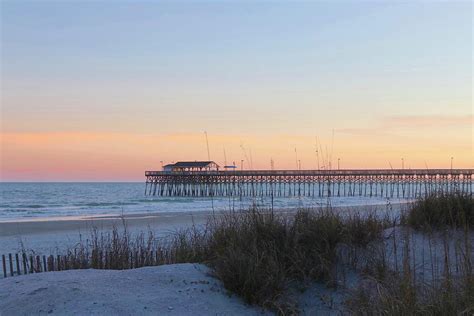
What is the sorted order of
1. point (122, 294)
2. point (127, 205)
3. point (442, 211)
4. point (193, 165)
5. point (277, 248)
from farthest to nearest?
1. point (193, 165)
2. point (127, 205)
3. point (442, 211)
4. point (277, 248)
5. point (122, 294)

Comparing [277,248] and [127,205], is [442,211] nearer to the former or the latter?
[277,248]

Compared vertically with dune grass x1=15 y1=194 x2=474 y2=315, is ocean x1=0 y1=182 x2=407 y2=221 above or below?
below

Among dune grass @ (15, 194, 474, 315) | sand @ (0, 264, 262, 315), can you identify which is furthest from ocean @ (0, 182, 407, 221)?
sand @ (0, 264, 262, 315)

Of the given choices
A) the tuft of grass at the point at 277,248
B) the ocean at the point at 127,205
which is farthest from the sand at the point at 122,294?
the ocean at the point at 127,205

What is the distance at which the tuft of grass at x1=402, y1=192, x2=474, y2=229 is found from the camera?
30.8 ft

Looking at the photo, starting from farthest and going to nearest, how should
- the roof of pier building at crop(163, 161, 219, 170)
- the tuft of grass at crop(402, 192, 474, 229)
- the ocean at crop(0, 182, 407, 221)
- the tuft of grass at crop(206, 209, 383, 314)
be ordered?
the roof of pier building at crop(163, 161, 219, 170)
the ocean at crop(0, 182, 407, 221)
the tuft of grass at crop(402, 192, 474, 229)
the tuft of grass at crop(206, 209, 383, 314)

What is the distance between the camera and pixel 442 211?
31.6ft

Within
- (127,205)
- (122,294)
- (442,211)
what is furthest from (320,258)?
(127,205)

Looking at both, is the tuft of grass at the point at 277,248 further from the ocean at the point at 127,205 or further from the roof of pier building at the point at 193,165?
the roof of pier building at the point at 193,165

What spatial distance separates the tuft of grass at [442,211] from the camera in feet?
30.8

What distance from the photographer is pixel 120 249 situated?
9227mm

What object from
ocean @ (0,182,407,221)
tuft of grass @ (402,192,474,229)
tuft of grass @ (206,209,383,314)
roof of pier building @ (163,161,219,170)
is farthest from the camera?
roof of pier building @ (163,161,219,170)

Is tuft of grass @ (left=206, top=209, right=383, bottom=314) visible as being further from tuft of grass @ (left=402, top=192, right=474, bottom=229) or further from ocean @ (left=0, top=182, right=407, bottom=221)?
ocean @ (left=0, top=182, right=407, bottom=221)

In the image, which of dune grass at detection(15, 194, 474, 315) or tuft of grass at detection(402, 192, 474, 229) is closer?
dune grass at detection(15, 194, 474, 315)
